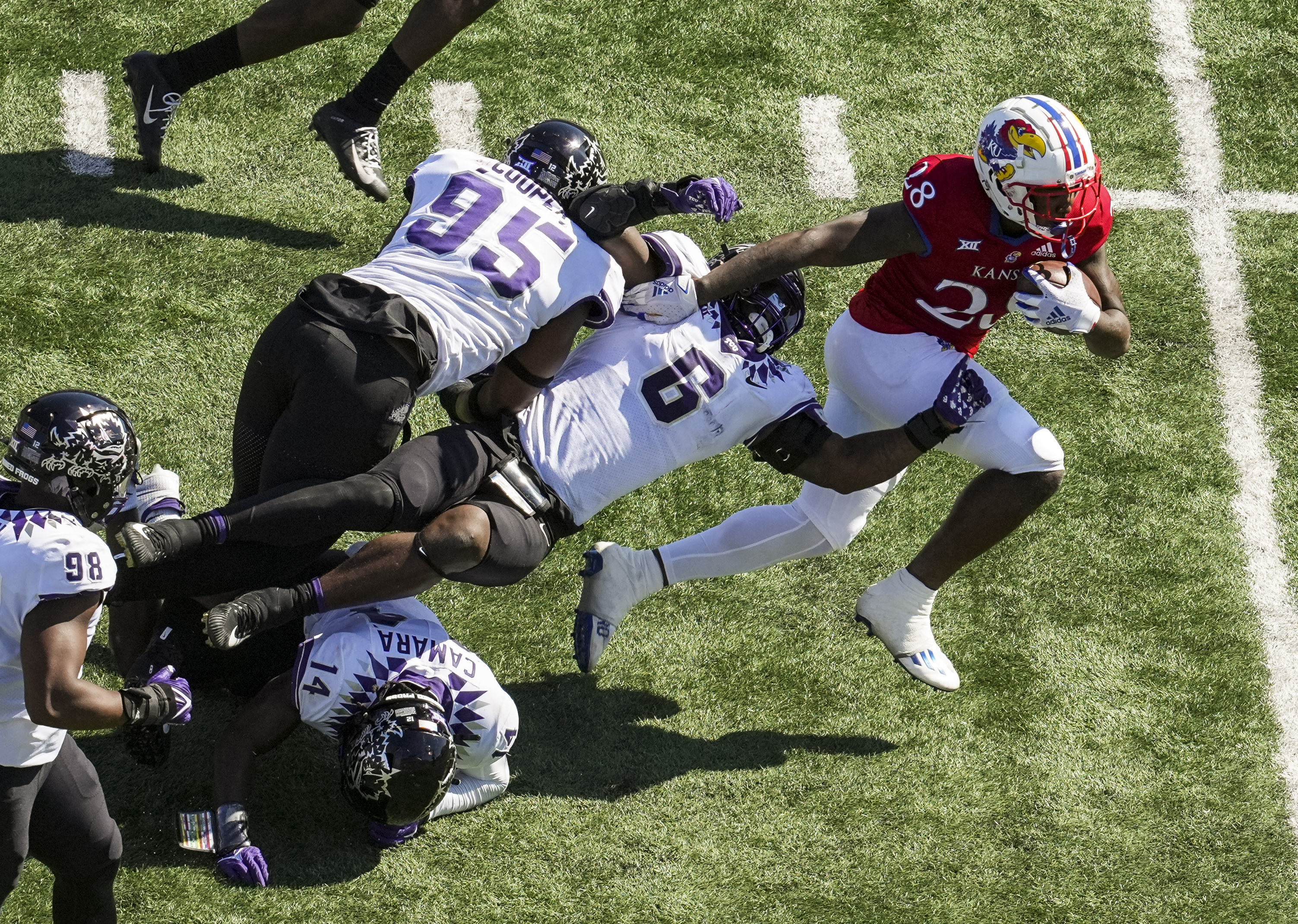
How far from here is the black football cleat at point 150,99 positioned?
21.7 feet

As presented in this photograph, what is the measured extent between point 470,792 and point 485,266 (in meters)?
1.59

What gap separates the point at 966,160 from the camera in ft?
16.8

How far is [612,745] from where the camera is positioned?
5016 mm

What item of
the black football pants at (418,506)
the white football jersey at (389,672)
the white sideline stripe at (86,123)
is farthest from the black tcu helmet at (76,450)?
the white sideline stripe at (86,123)

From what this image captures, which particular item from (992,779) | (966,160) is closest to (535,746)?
(992,779)

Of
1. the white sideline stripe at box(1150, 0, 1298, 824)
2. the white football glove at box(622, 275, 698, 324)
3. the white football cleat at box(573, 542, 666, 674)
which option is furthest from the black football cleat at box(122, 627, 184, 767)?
the white sideline stripe at box(1150, 0, 1298, 824)

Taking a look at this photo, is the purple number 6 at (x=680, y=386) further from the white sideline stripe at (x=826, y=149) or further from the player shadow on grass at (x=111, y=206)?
the white sideline stripe at (x=826, y=149)

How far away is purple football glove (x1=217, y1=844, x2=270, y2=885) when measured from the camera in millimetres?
4250

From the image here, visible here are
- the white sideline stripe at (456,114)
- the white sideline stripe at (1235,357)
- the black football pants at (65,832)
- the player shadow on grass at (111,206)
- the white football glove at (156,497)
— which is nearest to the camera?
the black football pants at (65,832)

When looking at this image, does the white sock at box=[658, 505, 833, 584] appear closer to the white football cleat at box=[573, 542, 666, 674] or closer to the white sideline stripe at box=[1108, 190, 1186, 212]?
the white football cleat at box=[573, 542, 666, 674]

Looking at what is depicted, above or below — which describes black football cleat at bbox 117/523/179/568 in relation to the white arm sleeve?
above

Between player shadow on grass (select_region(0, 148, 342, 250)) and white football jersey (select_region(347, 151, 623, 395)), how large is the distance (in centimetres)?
191

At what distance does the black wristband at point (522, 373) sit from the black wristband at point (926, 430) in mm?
1167

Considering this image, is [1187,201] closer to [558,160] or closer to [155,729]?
[558,160]
